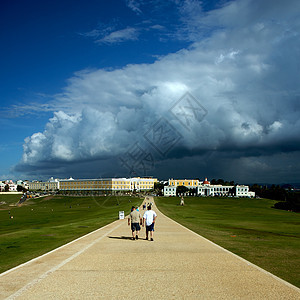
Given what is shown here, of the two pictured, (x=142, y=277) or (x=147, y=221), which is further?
(x=147, y=221)

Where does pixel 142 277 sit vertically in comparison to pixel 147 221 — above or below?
below

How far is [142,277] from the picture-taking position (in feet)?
34.2

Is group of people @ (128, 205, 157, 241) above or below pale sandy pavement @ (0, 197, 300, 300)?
above

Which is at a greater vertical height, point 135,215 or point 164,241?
point 135,215

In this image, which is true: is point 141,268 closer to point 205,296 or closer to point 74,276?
point 74,276

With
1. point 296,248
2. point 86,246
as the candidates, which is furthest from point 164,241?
point 296,248

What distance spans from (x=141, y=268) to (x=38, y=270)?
3423mm

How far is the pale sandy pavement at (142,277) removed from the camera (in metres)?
8.79

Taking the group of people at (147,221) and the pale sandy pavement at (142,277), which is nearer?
the pale sandy pavement at (142,277)

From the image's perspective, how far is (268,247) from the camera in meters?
17.6

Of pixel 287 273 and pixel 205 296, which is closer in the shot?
pixel 205 296

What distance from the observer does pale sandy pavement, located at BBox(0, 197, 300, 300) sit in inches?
346

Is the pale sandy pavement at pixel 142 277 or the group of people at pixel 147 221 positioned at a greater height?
the group of people at pixel 147 221

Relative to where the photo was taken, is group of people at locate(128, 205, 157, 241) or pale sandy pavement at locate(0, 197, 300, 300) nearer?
pale sandy pavement at locate(0, 197, 300, 300)
